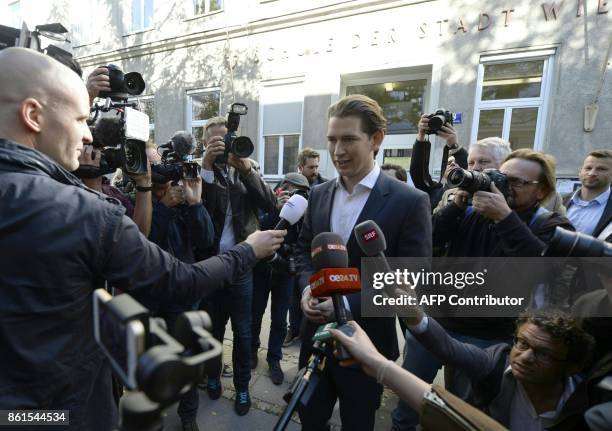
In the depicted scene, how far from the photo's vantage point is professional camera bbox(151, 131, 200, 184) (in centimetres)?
196

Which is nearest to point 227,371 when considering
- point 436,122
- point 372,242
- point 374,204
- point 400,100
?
point 374,204

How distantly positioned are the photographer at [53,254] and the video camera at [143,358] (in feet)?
1.56

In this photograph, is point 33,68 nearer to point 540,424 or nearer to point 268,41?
point 540,424

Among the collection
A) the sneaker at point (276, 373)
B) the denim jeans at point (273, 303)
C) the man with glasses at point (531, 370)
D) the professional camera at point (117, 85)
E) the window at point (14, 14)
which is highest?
the window at point (14, 14)

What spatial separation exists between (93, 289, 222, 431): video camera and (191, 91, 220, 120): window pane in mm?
8782

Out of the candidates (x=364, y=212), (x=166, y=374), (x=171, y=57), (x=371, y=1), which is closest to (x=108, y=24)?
(x=171, y=57)

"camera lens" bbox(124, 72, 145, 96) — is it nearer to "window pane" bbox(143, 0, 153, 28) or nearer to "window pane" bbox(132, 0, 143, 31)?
"window pane" bbox(143, 0, 153, 28)

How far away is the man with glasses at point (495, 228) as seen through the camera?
1.62 meters

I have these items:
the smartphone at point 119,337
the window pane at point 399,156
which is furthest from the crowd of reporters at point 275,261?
the window pane at point 399,156

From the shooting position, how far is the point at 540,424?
1.28 m

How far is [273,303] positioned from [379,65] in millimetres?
5472

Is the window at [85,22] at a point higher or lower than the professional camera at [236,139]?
higher

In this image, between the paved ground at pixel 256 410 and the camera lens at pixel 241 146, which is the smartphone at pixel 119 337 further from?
the paved ground at pixel 256 410

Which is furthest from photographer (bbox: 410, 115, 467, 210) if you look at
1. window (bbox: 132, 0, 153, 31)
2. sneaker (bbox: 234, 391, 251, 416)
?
window (bbox: 132, 0, 153, 31)
